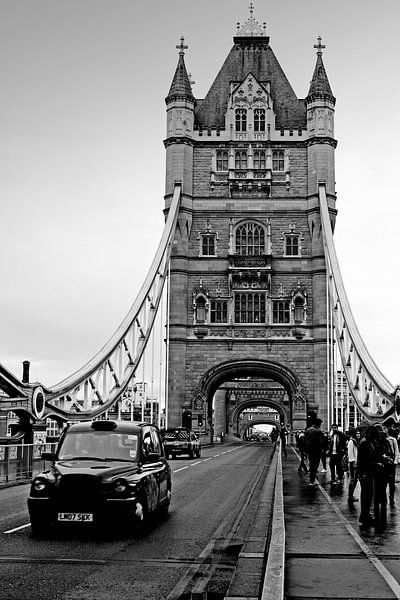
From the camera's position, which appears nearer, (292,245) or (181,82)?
(292,245)

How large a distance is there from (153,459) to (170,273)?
4617 centimetres

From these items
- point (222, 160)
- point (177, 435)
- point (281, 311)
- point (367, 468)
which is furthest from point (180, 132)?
point (367, 468)

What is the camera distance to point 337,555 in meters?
10.1

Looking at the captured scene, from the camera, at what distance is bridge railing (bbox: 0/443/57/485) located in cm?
2145

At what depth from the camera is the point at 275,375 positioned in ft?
195

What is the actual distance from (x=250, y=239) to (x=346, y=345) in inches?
412

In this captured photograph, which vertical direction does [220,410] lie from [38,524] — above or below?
above

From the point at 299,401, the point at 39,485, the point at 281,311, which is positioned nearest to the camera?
the point at 39,485

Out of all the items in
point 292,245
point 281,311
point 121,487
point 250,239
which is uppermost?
point 250,239

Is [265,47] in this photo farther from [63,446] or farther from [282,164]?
[63,446]

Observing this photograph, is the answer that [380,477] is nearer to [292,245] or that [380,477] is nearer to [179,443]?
[179,443]

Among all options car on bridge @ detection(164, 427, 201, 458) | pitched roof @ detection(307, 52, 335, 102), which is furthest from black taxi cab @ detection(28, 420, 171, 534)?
pitched roof @ detection(307, 52, 335, 102)

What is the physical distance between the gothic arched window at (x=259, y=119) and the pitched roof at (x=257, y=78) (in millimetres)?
1206

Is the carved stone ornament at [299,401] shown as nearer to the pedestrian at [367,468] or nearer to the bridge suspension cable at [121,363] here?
the bridge suspension cable at [121,363]
